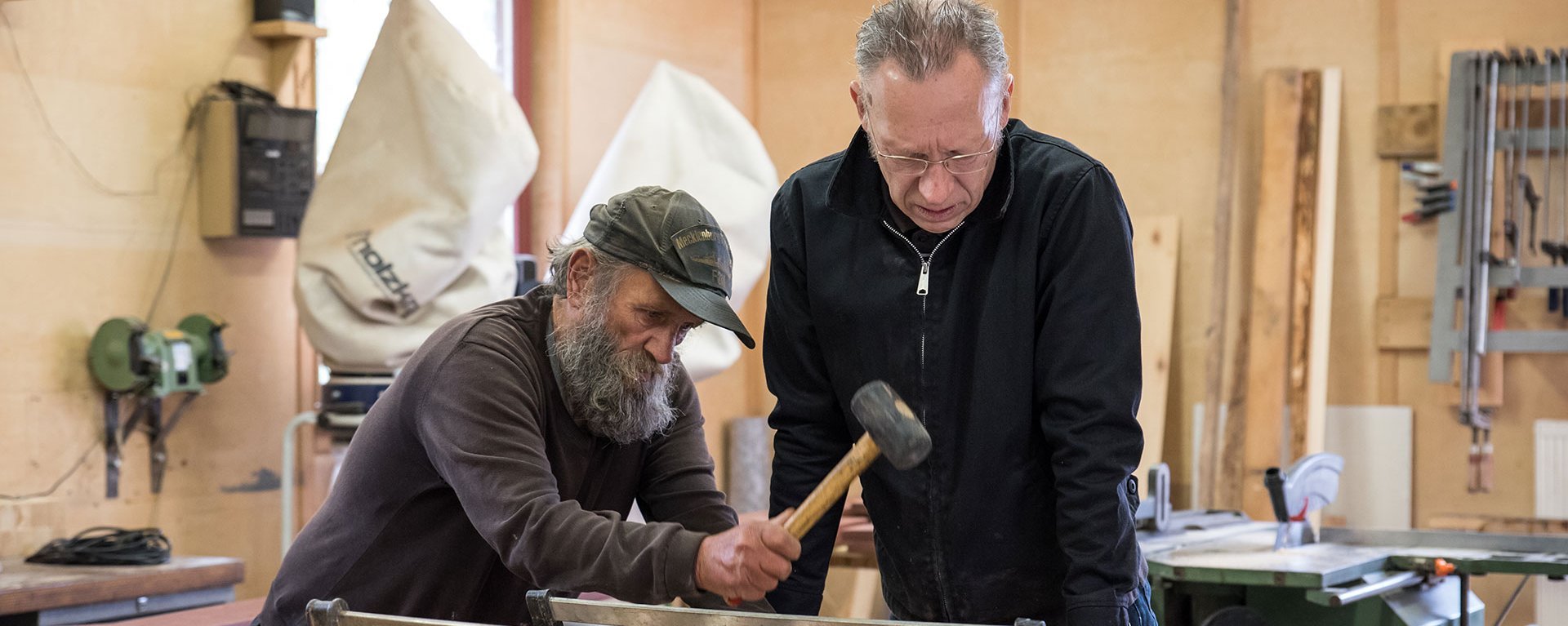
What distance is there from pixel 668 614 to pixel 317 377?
3.08m

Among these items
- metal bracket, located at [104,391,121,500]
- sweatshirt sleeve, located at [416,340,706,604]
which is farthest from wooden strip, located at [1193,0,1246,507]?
sweatshirt sleeve, located at [416,340,706,604]

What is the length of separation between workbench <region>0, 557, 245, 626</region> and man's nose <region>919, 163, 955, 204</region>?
2.12 m

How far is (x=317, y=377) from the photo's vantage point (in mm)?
4344

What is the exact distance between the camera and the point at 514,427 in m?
1.75

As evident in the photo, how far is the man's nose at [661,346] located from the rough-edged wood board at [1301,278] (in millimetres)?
3644

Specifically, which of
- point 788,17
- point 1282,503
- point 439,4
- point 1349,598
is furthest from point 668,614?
point 788,17

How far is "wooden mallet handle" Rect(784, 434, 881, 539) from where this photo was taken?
151 cm

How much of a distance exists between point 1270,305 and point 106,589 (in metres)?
3.70

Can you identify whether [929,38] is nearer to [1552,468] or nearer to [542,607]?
[542,607]

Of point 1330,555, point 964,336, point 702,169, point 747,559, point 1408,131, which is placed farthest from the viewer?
point 1408,131

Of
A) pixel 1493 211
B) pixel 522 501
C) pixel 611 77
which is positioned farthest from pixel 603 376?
pixel 1493 211

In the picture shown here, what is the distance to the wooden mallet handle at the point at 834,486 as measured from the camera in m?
1.51

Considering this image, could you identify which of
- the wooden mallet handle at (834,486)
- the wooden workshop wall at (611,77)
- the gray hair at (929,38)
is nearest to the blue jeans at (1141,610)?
the wooden mallet handle at (834,486)

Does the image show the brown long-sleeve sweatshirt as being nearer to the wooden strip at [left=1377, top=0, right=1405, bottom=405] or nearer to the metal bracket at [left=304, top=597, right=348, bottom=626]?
the metal bracket at [left=304, top=597, right=348, bottom=626]
